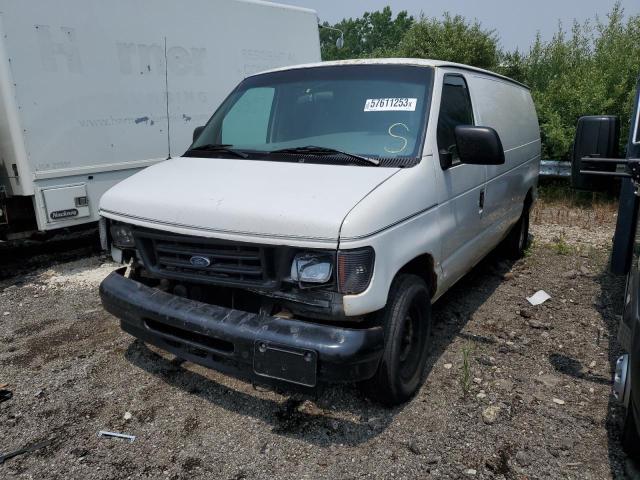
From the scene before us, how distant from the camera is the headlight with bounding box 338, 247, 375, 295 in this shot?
8.66 feet

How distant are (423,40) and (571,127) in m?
5.20

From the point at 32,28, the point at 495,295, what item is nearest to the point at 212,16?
the point at 32,28

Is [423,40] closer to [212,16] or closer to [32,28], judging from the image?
[212,16]

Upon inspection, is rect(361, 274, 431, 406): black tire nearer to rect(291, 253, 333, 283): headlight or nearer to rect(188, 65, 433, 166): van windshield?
rect(291, 253, 333, 283): headlight

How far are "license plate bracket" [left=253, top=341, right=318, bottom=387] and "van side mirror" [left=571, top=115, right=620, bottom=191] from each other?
1.82 m

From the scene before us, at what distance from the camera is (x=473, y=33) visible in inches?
491

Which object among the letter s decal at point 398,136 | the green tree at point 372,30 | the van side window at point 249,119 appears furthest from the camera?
the green tree at point 372,30

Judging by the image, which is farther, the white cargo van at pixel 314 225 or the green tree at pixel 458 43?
the green tree at pixel 458 43

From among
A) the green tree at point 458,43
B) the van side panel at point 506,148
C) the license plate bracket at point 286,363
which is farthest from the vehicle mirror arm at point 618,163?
the green tree at point 458,43

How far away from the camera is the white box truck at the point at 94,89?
18.3ft

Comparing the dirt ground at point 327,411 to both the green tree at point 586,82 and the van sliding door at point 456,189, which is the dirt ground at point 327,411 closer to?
the van sliding door at point 456,189

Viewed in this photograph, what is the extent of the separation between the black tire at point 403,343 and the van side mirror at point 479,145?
0.89 meters

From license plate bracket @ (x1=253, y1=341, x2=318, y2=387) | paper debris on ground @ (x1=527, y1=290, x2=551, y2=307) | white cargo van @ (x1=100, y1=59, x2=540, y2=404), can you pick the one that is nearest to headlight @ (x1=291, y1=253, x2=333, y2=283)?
white cargo van @ (x1=100, y1=59, x2=540, y2=404)

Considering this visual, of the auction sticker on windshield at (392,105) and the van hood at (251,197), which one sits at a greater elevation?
the auction sticker on windshield at (392,105)
